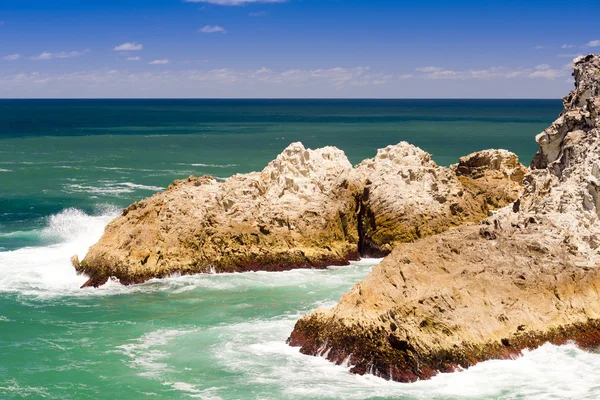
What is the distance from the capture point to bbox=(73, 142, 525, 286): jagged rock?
2838 cm

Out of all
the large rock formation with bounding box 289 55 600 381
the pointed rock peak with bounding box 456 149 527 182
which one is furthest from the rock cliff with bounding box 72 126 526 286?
the large rock formation with bounding box 289 55 600 381

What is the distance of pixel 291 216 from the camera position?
97.8 ft

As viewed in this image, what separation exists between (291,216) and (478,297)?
39.8 feet

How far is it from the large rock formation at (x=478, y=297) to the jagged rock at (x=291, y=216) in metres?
8.68

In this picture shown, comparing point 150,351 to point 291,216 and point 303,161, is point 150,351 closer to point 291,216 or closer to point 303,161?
point 291,216

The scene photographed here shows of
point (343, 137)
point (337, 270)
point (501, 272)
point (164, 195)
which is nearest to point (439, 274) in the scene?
point (501, 272)

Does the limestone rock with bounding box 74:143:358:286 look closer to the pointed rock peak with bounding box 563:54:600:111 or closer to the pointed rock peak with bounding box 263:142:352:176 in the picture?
the pointed rock peak with bounding box 263:142:352:176

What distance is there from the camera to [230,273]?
28578 millimetres

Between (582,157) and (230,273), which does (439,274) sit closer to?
(582,157)

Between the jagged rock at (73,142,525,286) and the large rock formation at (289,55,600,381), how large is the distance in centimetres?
868

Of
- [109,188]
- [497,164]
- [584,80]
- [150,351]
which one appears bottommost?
[150,351]

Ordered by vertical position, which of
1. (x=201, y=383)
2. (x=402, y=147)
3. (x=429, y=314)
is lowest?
(x=201, y=383)

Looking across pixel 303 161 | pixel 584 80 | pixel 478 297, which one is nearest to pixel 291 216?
pixel 303 161

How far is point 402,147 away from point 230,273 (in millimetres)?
10173
